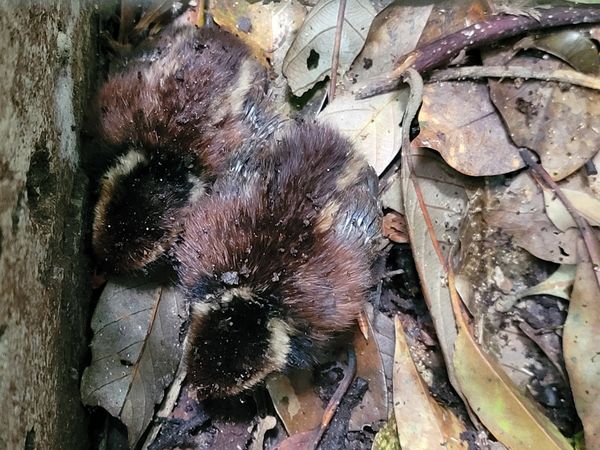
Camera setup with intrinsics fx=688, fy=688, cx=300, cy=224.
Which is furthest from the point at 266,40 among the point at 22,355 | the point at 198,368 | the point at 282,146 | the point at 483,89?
the point at 22,355

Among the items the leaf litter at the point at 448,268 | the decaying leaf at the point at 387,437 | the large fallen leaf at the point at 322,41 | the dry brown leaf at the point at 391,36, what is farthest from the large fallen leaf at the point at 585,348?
the large fallen leaf at the point at 322,41

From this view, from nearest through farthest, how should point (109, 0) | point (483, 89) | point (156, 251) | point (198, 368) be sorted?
point (198, 368) → point (156, 251) → point (483, 89) → point (109, 0)

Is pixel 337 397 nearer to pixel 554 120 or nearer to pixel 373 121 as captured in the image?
pixel 373 121

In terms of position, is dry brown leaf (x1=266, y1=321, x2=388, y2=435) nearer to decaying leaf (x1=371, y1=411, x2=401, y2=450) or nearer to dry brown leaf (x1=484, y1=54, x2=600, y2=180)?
decaying leaf (x1=371, y1=411, x2=401, y2=450)

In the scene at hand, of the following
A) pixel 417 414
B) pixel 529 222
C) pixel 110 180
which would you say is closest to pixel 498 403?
pixel 417 414

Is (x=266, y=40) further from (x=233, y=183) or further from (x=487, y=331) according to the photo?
(x=487, y=331)

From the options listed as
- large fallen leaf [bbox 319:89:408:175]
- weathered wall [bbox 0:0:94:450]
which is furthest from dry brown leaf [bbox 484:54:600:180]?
weathered wall [bbox 0:0:94:450]

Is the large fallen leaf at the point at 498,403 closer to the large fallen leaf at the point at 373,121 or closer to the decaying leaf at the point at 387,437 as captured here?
the decaying leaf at the point at 387,437
